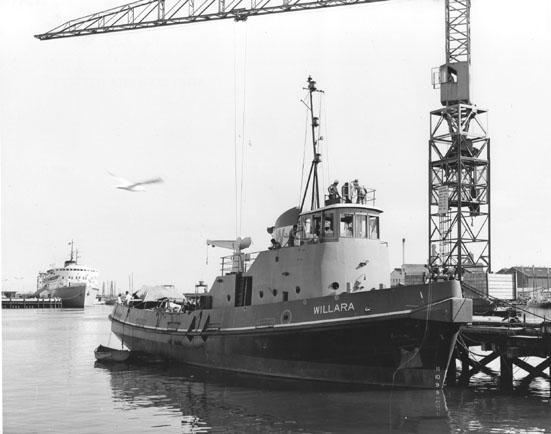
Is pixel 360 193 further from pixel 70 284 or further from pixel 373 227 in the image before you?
pixel 70 284

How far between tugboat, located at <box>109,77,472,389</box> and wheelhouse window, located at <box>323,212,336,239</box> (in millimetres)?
36

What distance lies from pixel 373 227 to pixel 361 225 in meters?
0.57

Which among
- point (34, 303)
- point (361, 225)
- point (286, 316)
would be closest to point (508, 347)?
point (361, 225)

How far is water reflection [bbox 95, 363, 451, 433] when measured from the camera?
14953 mm

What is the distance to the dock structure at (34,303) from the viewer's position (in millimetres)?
120062

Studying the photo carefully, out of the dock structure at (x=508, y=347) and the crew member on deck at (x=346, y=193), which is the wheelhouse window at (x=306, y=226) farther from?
the dock structure at (x=508, y=347)

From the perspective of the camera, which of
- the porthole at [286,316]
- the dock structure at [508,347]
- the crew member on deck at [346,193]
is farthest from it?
the crew member on deck at [346,193]

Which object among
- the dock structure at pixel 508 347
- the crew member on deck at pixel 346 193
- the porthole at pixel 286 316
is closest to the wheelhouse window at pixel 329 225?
the crew member on deck at pixel 346 193

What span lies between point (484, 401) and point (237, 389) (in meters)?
7.28

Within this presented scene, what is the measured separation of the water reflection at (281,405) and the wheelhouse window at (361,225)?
5.20 metres

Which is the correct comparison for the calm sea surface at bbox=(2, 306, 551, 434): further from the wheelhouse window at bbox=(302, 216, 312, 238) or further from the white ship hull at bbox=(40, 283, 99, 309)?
the white ship hull at bbox=(40, 283, 99, 309)

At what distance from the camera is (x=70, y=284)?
123062 millimetres

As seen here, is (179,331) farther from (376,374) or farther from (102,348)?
(376,374)

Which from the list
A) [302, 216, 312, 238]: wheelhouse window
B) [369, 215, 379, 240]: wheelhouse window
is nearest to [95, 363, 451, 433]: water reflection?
[302, 216, 312, 238]: wheelhouse window
